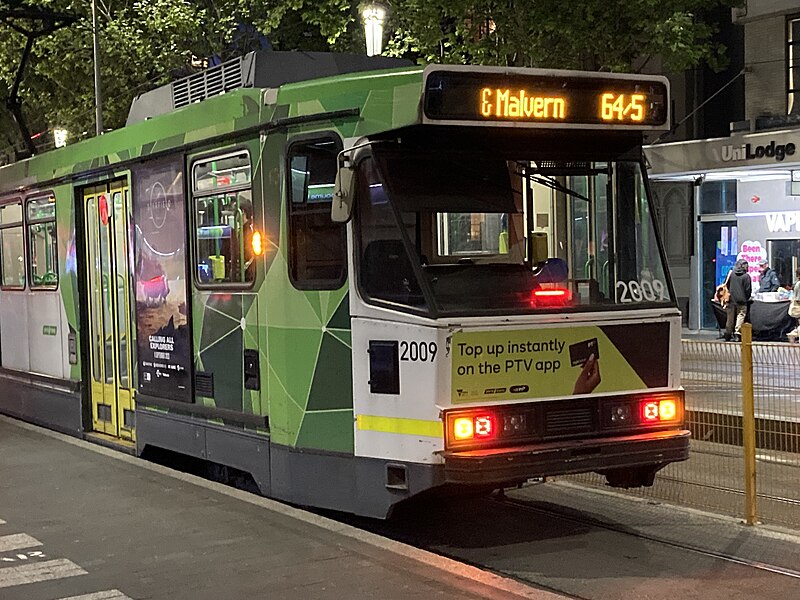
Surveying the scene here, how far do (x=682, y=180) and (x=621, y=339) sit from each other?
1876cm

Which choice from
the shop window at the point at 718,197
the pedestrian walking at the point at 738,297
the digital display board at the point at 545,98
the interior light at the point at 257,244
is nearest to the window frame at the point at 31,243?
the interior light at the point at 257,244

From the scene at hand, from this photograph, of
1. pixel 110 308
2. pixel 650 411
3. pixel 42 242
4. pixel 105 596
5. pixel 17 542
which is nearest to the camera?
pixel 105 596

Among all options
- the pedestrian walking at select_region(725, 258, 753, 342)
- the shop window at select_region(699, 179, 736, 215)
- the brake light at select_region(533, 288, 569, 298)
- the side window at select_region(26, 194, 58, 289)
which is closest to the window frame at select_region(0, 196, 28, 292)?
the side window at select_region(26, 194, 58, 289)

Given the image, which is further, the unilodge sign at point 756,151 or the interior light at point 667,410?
the unilodge sign at point 756,151

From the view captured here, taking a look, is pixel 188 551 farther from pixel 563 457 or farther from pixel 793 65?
pixel 793 65

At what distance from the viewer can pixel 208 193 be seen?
9.18m

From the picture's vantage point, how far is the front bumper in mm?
7000

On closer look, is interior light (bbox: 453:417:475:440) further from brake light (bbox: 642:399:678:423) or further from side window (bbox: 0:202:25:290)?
side window (bbox: 0:202:25:290)

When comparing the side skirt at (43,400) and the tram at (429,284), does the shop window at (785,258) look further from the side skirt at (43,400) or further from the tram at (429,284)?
the tram at (429,284)

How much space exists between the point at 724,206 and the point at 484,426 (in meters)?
20.3

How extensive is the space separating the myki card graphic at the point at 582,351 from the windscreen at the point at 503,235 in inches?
9.4

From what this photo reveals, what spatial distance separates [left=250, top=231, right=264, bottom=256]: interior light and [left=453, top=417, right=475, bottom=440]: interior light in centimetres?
223

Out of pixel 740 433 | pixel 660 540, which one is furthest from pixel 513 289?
pixel 740 433

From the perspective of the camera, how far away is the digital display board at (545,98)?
7.19 m
